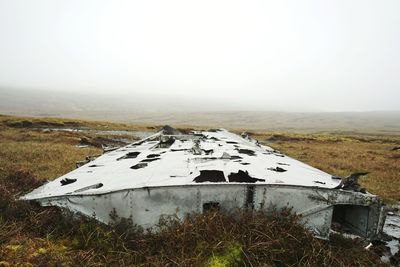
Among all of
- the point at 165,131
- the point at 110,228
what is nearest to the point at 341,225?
the point at 110,228

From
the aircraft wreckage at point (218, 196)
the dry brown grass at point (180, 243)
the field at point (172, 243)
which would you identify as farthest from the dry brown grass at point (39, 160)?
the dry brown grass at point (180, 243)

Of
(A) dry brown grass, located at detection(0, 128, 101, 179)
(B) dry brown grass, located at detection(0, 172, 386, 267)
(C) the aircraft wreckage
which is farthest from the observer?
(A) dry brown grass, located at detection(0, 128, 101, 179)

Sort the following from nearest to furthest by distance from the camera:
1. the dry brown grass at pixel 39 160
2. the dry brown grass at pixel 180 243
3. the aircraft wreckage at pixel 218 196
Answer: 1. the dry brown grass at pixel 180 243
2. the aircraft wreckage at pixel 218 196
3. the dry brown grass at pixel 39 160

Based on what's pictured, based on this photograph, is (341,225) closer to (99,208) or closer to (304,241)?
(304,241)

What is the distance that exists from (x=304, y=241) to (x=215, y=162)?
9.65 feet

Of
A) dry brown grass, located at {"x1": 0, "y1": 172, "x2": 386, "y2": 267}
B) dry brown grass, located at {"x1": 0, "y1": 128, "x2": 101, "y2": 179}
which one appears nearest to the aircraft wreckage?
dry brown grass, located at {"x1": 0, "y1": 172, "x2": 386, "y2": 267}

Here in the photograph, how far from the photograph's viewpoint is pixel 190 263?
16.0ft

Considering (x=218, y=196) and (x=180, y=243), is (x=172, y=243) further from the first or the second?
(x=218, y=196)

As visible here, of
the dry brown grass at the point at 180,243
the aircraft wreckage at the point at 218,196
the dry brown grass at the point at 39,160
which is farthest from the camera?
the dry brown grass at the point at 39,160

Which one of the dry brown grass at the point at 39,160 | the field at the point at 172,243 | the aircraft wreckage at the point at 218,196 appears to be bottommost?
the dry brown grass at the point at 39,160

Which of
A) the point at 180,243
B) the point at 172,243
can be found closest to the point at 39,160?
the point at 172,243

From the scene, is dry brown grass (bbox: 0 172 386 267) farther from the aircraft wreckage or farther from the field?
the aircraft wreckage

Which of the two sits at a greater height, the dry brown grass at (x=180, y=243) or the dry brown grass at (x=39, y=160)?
the dry brown grass at (x=180, y=243)

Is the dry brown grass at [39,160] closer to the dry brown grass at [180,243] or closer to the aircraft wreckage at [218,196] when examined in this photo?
the aircraft wreckage at [218,196]
